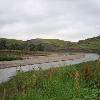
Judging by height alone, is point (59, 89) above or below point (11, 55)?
below

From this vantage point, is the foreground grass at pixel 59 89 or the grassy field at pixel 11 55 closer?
the foreground grass at pixel 59 89

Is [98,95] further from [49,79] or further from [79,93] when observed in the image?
[49,79]

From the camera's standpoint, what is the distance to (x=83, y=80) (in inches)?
798

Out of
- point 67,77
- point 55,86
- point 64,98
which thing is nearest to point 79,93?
point 64,98

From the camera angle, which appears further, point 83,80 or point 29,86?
point 83,80

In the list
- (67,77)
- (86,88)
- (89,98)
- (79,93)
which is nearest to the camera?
(89,98)

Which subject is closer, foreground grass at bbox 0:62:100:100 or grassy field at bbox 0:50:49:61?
foreground grass at bbox 0:62:100:100

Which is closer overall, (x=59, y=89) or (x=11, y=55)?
(x=59, y=89)

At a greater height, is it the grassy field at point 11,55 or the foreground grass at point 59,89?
the grassy field at point 11,55

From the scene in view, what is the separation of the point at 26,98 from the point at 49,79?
3.63m

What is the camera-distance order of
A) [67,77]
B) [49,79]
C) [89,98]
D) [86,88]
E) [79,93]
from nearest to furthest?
[89,98], [79,93], [86,88], [49,79], [67,77]

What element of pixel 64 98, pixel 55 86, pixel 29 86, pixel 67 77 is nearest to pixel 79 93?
pixel 64 98

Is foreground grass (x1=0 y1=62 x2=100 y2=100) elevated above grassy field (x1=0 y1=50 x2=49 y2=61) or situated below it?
below

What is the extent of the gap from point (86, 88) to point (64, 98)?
2.32 meters
